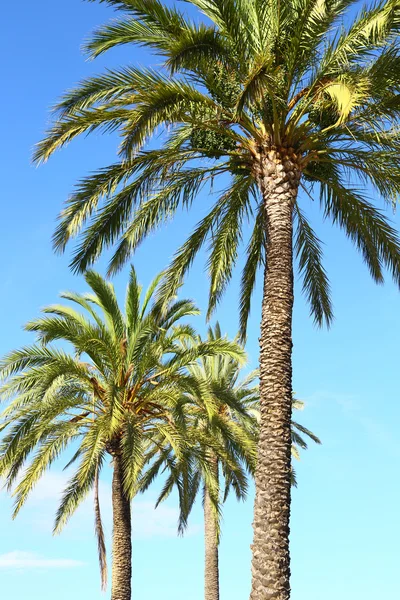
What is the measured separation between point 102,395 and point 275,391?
27.4ft

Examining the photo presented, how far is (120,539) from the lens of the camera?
786 inches

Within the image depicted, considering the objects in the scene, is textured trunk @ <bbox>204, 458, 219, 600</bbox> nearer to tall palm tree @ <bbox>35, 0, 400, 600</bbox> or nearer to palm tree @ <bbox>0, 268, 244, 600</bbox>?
palm tree @ <bbox>0, 268, 244, 600</bbox>

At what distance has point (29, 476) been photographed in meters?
19.1

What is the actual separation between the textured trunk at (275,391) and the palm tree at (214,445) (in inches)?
239

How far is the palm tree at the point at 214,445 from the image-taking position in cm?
2089

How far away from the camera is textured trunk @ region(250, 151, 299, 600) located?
11.8m

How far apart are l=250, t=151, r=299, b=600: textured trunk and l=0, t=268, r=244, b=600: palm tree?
5401mm

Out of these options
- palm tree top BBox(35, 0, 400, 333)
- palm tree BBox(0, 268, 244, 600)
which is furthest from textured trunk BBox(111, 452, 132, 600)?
palm tree top BBox(35, 0, 400, 333)

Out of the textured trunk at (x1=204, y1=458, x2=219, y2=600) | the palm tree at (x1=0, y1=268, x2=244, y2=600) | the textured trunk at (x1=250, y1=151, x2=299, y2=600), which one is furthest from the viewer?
the textured trunk at (x1=204, y1=458, x2=219, y2=600)

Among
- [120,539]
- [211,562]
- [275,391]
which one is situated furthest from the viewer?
[211,562]

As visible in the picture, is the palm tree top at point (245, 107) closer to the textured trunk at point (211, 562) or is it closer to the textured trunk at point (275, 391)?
the textured trunk at point (275, 391)

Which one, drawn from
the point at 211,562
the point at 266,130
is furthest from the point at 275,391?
the point at 211,562

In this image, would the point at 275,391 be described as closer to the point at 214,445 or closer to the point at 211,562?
the point at 214,445

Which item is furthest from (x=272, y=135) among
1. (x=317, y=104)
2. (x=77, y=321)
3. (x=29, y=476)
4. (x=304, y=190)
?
(x=29, y=476)
